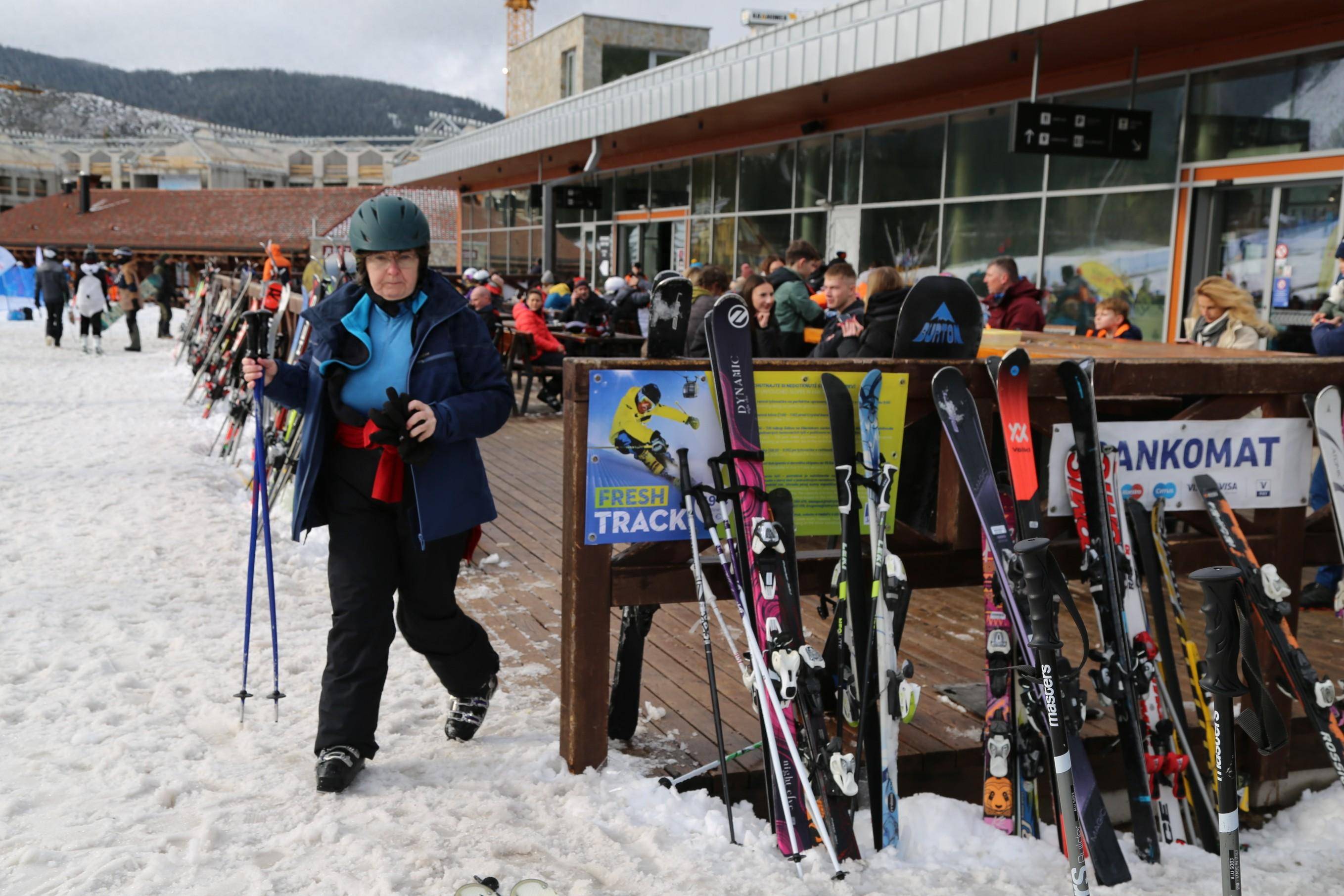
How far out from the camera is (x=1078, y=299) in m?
10.5

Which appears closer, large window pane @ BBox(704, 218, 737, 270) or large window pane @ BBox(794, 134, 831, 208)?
large window pane @ BBox(794, 134, 831, 208)

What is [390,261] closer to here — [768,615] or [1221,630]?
[768,615]

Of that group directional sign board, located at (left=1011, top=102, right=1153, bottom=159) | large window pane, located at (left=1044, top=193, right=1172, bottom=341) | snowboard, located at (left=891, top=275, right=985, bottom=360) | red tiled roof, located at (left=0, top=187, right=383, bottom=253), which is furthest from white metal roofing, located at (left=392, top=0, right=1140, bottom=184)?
red tiled roof, located at (left=0, top=187, right=383, bottom=253)

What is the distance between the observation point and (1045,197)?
35.2 ft

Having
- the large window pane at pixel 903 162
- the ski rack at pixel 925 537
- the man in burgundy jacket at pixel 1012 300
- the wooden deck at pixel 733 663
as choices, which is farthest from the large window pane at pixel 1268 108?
the ski rack at pixel 925 537

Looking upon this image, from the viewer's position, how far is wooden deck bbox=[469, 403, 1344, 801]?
11.0 feet

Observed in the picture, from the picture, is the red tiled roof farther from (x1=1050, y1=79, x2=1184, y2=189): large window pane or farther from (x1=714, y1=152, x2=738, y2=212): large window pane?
(x1=1050, y1=79, x2=1184, y2=189): large window pane

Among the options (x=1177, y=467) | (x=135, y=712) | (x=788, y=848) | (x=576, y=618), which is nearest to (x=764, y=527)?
(x=576, y=618)

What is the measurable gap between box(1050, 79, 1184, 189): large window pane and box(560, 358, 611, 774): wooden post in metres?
7.85

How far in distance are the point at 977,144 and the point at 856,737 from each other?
10157 millimetres

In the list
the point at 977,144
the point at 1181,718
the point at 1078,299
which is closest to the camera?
the point at 1181,718

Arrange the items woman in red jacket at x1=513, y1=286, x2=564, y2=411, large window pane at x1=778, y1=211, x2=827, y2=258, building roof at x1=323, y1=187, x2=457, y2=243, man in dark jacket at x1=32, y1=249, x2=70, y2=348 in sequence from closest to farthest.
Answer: woman in red jacket at x1=513, y1=286, x2=564, y2=411
large window pane at x1=778, y1=211, x2=827, y2=258
man in dark jacket at x1=32, y1=249, x2=70, y2=348
building roof at x1=323, y1=187, x2=457, y2=243

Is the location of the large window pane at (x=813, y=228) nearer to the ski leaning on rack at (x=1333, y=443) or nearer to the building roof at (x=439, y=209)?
the ski leaning on rack at (x=1333, y=443)

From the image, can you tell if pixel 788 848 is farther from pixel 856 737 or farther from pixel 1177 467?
pixel 1177 467
